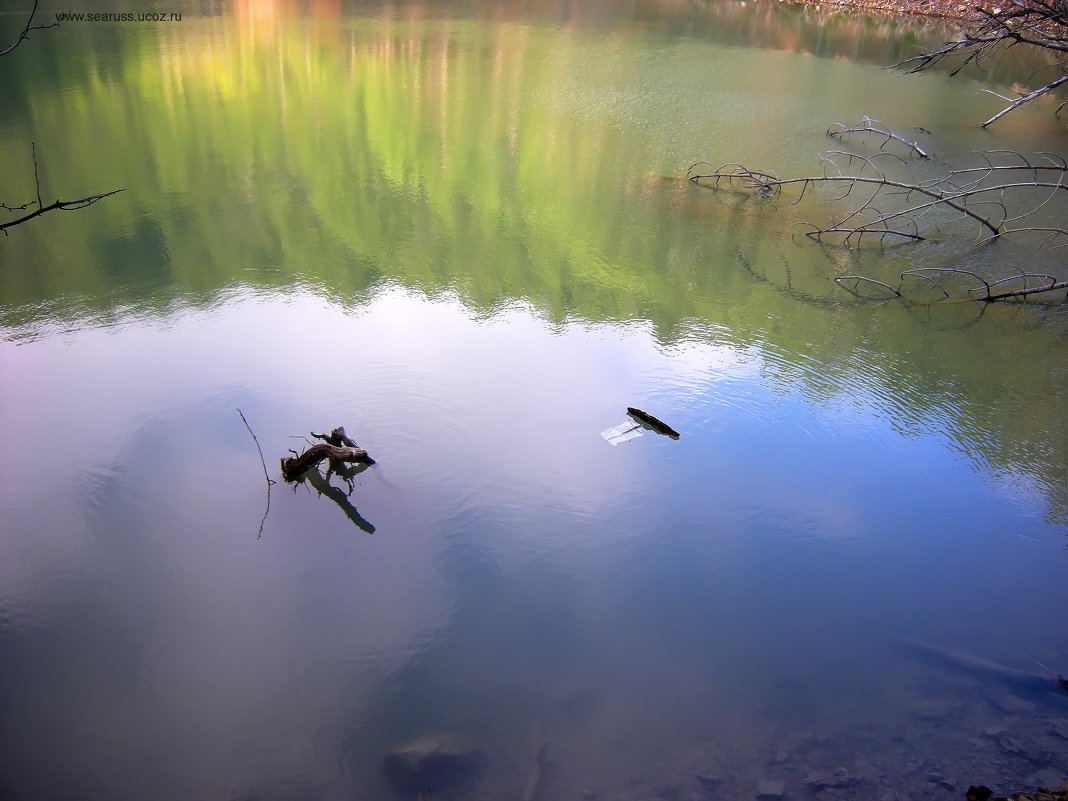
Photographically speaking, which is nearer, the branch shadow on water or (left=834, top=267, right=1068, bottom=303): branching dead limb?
the branch shadow on water

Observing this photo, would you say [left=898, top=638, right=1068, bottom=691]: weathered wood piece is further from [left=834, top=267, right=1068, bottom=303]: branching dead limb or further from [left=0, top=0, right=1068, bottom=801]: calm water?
[left=834, top=267, right=1068, bottom=303]: branching dead limb

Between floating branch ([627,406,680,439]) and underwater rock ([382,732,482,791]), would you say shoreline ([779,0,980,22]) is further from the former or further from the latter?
underwater rock ([382,732,482,791])


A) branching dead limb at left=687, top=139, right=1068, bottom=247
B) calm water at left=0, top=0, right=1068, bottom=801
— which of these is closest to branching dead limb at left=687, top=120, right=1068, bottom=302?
branching dead limb at left=687, top=139, right=1068, bottom=247

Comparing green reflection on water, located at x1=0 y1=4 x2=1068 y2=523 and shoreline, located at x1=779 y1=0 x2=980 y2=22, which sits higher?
shoreline, located at x1=779 y1=0 x2=980 y2=22

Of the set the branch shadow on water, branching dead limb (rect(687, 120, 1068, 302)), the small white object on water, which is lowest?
the branch shadow on water

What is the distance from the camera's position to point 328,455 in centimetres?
378

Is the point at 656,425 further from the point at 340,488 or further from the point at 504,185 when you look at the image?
the point at 504,185

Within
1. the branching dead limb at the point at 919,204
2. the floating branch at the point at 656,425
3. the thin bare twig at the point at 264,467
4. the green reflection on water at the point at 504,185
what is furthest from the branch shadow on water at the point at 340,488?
the branching dead limb at the point at 919,204

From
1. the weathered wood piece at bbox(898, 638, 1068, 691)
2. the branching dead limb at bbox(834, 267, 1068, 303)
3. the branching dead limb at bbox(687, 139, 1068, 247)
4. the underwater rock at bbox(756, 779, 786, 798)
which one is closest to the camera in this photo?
the underwater rock at bbox(756, 779, 786, 798)

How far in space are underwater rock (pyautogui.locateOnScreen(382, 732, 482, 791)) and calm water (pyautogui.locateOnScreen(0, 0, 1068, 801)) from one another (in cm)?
5

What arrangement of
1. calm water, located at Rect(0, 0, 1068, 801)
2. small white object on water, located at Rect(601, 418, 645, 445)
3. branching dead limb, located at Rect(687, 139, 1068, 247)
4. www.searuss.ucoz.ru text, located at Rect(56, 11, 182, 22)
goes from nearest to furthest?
calm water, located at Rect(0, 0, 1068, 801) < small white object on water, located at Rect(601, 418, 645, 445) < branching dead limb, located at Rect(687, 139, 1068, 247) < www.searuss.ucoz.ru text, located at Rect(56, 11, 182, 22)

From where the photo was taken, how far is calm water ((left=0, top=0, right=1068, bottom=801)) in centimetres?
274

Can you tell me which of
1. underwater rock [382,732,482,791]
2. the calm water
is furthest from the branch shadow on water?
underwater rock [382,732,482,791]

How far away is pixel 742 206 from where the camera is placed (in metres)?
7.84
